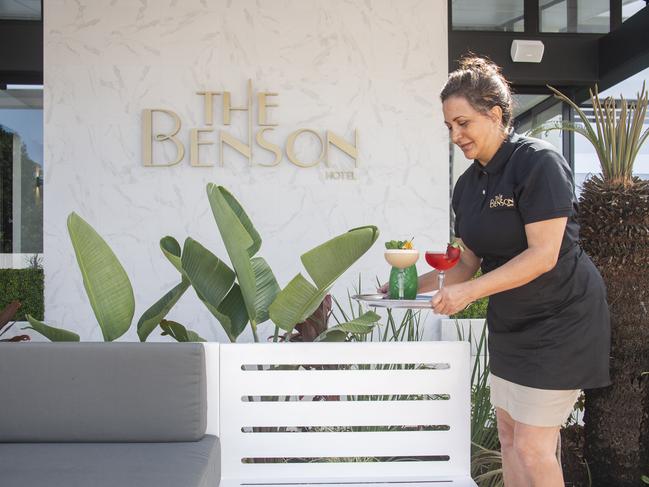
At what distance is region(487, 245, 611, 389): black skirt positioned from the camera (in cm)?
209

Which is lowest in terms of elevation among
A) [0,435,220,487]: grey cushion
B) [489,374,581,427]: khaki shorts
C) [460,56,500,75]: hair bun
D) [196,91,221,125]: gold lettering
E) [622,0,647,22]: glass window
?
[0,435,220,487]: grey cushion

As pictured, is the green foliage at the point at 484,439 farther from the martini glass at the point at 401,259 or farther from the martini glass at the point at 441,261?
the martini glass at the point at 401,259

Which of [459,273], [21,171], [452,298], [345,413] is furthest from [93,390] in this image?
[21,171]

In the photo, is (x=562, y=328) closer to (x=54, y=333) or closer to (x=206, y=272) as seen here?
(x=206, y=272)

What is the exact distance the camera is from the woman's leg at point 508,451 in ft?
7.43

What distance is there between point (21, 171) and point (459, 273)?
549 centimetres

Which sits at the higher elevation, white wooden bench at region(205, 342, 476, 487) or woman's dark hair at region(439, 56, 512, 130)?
woman's dark hair at region(439, 56, 512, 130)

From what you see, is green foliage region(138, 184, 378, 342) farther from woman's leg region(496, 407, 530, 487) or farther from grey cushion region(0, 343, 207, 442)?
woman's leg region(496, 407, 530, 487)

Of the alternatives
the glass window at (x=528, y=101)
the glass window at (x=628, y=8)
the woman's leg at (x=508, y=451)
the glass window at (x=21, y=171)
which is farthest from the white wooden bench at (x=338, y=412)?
the glass window at (x=628, y=8)

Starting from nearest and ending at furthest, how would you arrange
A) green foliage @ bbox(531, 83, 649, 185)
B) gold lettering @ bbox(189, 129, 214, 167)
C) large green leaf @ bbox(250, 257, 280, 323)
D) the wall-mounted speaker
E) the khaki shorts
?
the khaki shorts < large green leaf @ bbox(250, 257, 280, 323) < green foliage @ bbox(531, 83, 649, 185) < gold lettering @ bbox(189, 129, 214, 167) < the wall-mounted speaker

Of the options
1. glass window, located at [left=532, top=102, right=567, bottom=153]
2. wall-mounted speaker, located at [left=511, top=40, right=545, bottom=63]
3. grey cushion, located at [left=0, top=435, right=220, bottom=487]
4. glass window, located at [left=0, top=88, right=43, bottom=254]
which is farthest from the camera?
glass window, located at [left=532, top=102, right=567, bottom=153]

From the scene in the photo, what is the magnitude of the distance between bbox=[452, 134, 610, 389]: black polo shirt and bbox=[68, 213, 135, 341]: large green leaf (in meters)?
1.29

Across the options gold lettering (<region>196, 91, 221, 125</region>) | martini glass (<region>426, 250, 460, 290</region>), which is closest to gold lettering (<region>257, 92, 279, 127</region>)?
gold lettering (<region>196, 91, 221, 125</region>)

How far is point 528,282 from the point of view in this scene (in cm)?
209
